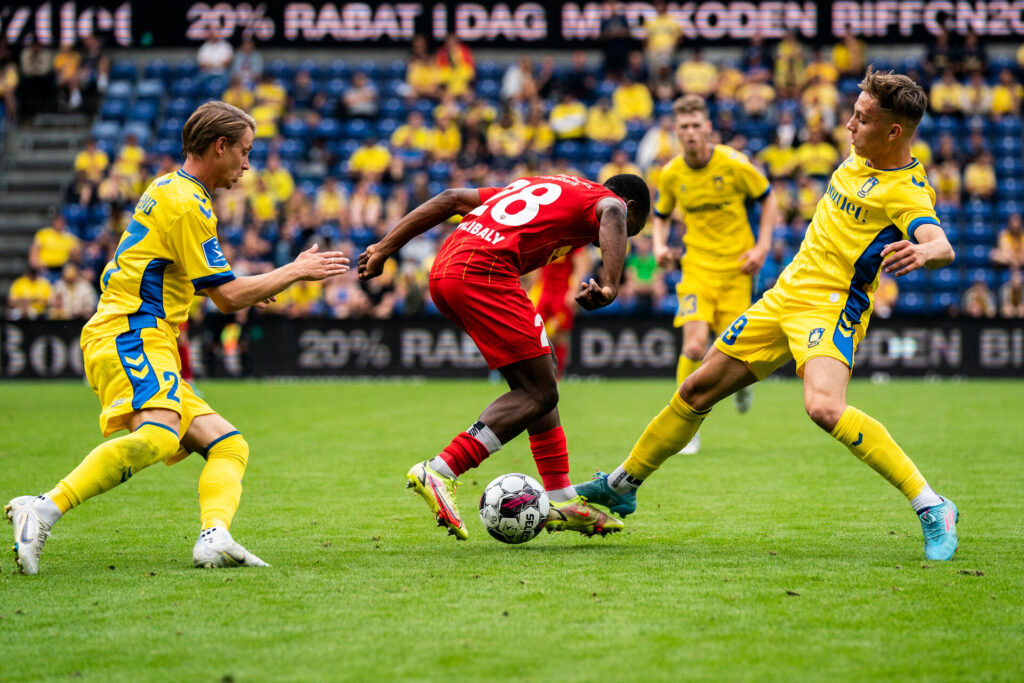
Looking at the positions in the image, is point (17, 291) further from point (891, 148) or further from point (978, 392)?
point (891, 148)

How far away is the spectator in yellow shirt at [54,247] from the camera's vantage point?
23.2 metres

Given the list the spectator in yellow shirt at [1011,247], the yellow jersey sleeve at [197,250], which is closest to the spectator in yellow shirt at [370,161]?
the spectator in yellow shirt at [1011,247]

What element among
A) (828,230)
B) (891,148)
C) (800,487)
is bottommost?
(800,487)

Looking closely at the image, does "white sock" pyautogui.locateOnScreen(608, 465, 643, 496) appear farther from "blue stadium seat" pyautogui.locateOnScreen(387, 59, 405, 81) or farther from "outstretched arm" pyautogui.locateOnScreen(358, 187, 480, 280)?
"blue stadium seat" pyautogui.locateOnScreen(387, 59, 405, 81)

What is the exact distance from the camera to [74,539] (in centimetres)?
615

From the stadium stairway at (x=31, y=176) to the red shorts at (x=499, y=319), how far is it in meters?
21.1

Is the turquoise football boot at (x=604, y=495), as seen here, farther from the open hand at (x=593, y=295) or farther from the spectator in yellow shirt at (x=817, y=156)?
the spectator in yellow shirt at (x=817, y=156)

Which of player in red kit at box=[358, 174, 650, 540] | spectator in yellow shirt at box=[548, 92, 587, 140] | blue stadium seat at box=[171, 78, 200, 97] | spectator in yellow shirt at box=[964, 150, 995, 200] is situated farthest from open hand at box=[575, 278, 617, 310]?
blue stadium seat at box=[171, 78, 200, 97]

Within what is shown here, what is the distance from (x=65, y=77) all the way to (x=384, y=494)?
Answer: 22687 mm

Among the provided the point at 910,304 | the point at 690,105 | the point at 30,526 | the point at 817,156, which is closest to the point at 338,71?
the point at 817,156

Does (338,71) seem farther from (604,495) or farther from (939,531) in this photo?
(939,531)

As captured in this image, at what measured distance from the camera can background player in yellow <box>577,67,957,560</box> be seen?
18.5 feet

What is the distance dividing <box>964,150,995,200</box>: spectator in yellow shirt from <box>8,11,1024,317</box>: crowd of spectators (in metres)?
0.04

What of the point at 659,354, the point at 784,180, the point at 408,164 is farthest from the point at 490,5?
the point at 659,354
